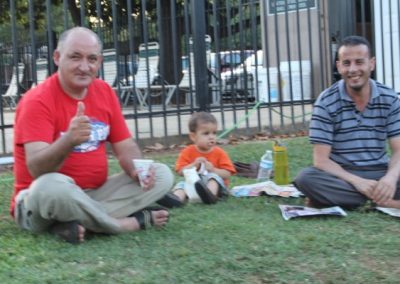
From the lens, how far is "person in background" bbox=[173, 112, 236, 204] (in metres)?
4.56

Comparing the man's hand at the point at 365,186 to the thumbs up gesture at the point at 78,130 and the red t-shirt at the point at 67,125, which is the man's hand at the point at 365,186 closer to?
the red t-shirt at the point at 67,125

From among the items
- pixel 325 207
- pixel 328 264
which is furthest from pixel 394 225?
pixel 328 264

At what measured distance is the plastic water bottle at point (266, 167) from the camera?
532 cm

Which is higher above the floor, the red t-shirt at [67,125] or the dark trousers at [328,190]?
the red t-shirt at [67,125]

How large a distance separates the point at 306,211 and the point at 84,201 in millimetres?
1456

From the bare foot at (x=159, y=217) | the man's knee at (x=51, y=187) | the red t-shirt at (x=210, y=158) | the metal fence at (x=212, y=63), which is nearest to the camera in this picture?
the man's knee at (x=51, y=187)

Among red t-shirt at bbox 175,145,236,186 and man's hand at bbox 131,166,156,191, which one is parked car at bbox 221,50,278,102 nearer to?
red t-shirt at bbox 175,145,236,186

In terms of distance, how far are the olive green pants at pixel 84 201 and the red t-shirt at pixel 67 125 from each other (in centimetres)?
10

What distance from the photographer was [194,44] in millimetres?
7535

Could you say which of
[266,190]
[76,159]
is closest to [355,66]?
[266,190]

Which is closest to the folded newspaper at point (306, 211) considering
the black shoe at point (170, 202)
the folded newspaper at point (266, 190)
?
the folded newspaper at point (266, 190)

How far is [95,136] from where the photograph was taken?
146 inches

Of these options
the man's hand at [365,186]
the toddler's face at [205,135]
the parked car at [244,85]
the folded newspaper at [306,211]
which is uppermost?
the parked car at [244,85]

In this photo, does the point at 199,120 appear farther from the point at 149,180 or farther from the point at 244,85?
the point at 244,85
